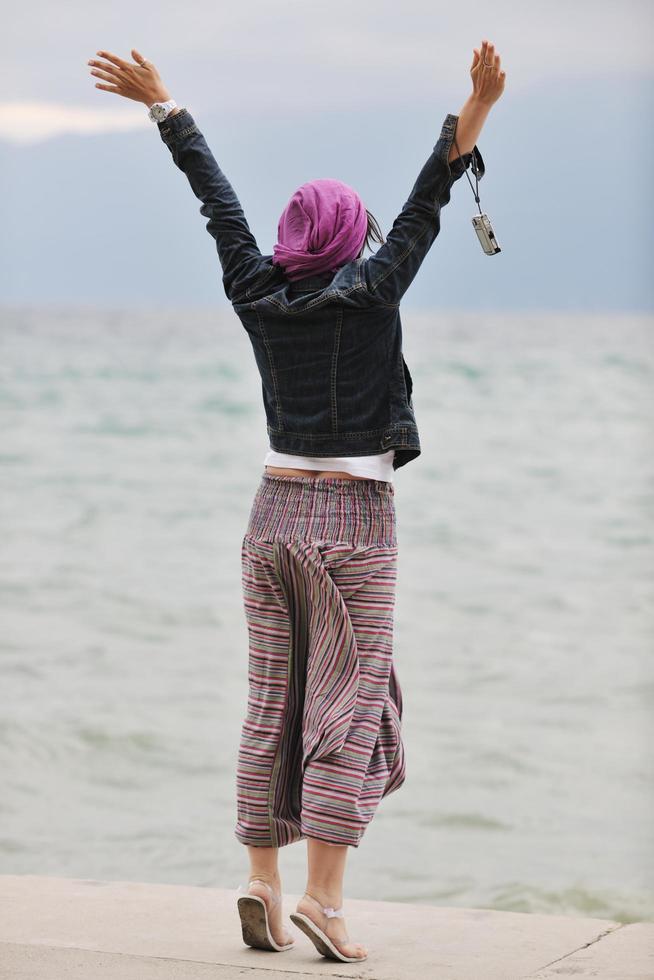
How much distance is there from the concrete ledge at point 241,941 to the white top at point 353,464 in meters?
0.97

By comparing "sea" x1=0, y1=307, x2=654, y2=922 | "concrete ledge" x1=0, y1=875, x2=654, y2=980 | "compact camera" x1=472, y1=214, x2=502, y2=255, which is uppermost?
"compact camera" x1=472, y1=214, x2=502, y2=255

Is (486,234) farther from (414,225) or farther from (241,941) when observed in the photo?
(241,941)

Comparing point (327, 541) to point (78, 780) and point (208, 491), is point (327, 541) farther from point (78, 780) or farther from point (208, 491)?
point (208, 491)

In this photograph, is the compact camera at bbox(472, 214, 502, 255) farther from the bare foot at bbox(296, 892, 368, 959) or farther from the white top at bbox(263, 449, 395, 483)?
the bare foot at bbox(296, 892, 368, 959)

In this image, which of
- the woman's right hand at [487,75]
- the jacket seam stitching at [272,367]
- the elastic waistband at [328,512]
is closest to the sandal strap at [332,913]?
the elastic waistband at [328,512]

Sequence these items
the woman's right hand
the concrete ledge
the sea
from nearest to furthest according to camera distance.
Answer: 1. the concrete ledge
2. the woman's right hand
3. the sea

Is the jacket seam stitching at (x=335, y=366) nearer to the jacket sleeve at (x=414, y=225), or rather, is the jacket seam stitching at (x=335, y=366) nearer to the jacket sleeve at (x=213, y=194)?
the jacket sleeve at (x=414, y=225)

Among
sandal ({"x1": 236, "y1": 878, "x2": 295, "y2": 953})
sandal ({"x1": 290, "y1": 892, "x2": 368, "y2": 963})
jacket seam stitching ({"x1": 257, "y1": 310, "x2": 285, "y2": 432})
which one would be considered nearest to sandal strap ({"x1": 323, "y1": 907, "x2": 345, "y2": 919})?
sandal ({"x1": 290, "y1": 892, "x2": 368, "y2": 963})

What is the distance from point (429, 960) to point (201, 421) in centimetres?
1513

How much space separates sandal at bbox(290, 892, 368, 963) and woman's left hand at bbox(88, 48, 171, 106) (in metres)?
1.70

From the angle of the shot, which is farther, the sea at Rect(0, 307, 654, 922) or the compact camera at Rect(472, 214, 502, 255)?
the sea at Rect(0, 307, 654, 922)

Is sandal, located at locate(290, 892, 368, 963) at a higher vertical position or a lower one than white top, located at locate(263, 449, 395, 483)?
lower

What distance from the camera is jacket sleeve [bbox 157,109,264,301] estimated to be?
2879 millimetres

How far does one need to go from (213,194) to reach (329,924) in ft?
4.98
